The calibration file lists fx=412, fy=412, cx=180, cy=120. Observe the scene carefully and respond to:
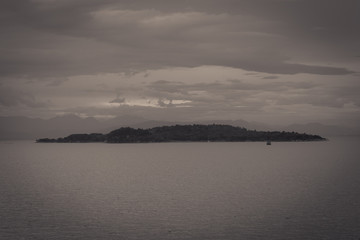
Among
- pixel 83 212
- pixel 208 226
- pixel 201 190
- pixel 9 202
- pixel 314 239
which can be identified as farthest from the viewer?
pixel 201 190

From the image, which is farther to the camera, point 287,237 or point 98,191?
point 98,191

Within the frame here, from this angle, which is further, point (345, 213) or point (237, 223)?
point (345, 213)

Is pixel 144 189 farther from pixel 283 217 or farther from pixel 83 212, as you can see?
pixel 283 217

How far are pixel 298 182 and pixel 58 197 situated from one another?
2021 inches

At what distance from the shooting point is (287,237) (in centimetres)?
4231

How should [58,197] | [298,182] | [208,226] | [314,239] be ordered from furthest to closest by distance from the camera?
[298,182] < [58,197] < [208,226] < [314,239]

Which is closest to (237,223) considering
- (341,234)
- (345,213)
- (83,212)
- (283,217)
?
(283,217)

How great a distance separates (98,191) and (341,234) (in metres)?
47.9

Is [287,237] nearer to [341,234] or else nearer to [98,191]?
[341,234]

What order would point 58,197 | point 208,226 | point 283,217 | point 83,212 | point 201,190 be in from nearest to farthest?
point 208,226 → point 283,217 → point 83,212 → point 58,197 → point 201,190

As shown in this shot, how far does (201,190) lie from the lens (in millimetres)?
78438

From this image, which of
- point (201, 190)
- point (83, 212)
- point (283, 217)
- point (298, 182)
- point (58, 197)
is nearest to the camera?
point (283, 217)

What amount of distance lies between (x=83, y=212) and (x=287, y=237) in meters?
27.8

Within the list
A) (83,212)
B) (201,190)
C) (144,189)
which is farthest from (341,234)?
(144,189)
